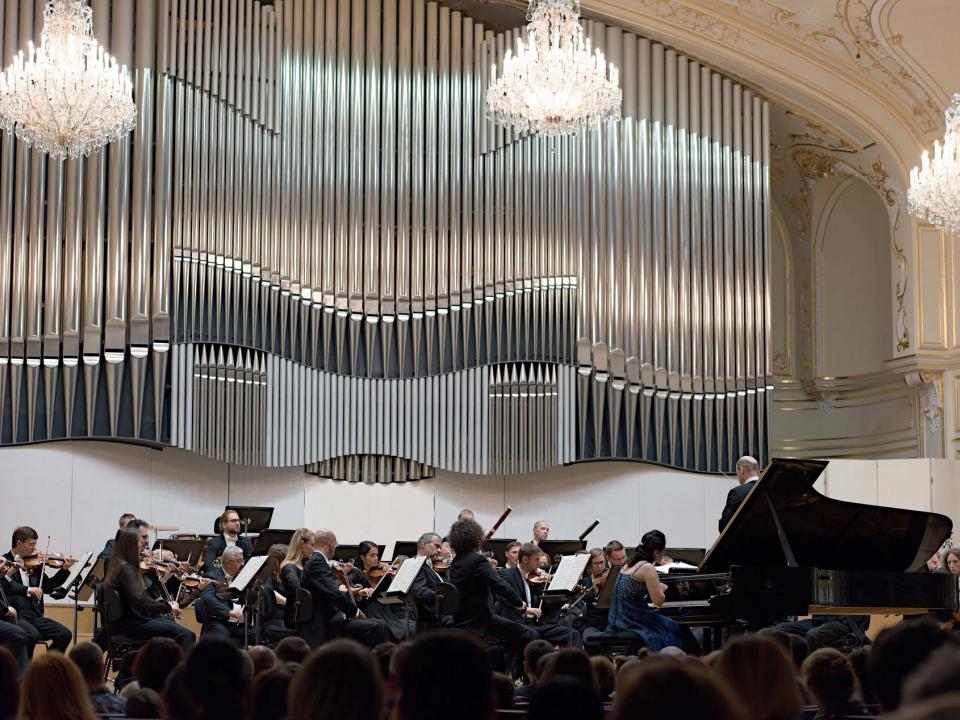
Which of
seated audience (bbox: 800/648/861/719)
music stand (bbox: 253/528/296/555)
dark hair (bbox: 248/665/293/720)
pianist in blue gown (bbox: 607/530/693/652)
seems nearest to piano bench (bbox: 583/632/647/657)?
pianist in blue gown (bbox: 607/530/693/652)

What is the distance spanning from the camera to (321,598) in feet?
31.0

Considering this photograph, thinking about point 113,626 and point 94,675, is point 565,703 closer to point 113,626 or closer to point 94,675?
point 94,675

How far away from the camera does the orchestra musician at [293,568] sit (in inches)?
376

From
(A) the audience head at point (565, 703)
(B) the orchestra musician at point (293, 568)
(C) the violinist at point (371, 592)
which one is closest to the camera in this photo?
(A) the audience head at point (565, 703)

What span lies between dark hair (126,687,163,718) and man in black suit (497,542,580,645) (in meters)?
5.15

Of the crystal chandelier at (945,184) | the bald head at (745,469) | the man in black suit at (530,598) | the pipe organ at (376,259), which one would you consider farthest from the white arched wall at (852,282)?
the man in black suit at (530,598)

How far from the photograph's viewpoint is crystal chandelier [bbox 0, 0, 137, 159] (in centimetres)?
1007

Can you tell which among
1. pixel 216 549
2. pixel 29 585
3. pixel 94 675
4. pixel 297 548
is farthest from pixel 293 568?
pixel 94 675

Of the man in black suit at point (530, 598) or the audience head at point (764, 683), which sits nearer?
the audience head at point (764, 683)

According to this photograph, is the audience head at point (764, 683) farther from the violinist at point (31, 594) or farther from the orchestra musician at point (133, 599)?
the violinist at point (31, 594)

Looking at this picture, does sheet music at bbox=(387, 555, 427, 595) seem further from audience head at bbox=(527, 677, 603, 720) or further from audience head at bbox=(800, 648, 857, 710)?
audience head at bbox=(527, 677, 603, 720)

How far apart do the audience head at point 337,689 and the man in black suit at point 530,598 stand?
264 inches

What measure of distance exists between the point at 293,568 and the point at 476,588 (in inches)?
55.4

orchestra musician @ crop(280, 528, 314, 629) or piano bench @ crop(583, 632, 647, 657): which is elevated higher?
orchestra musician @ crop(280, 528, 314, 629)
